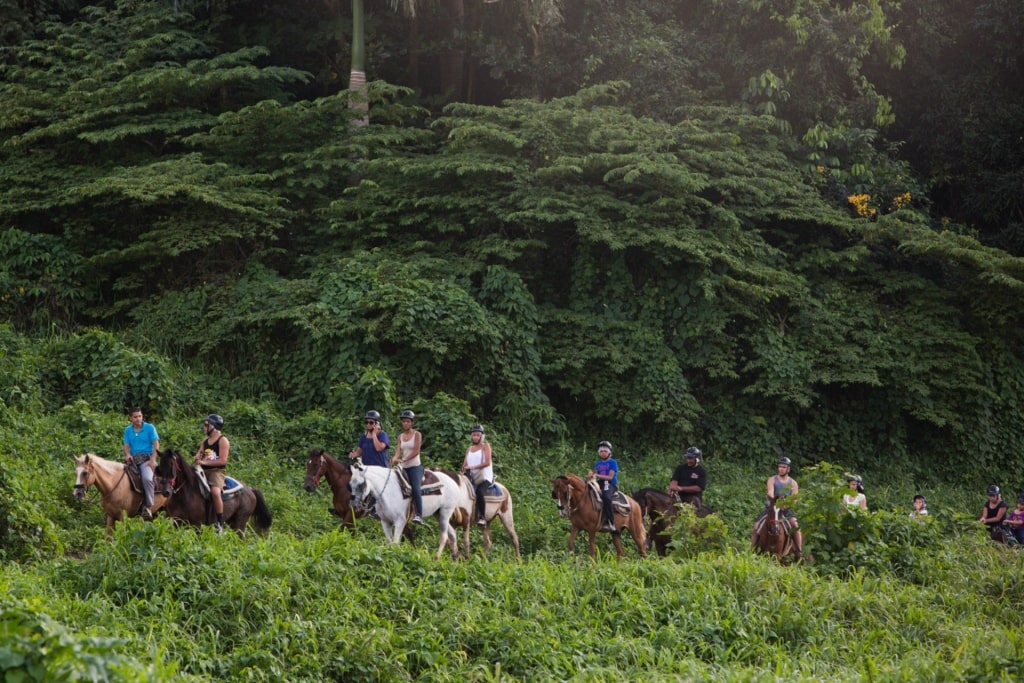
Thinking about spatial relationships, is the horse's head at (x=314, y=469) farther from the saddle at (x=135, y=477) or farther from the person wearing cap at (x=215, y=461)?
the saddle at (x=135, y=477)

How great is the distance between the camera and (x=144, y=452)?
13.0 m

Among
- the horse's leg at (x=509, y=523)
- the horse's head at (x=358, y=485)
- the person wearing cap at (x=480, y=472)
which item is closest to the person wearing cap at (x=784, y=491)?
the horse's leg at (x=509, y=523)

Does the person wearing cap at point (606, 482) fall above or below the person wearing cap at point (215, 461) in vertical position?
below

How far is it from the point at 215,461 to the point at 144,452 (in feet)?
2.88

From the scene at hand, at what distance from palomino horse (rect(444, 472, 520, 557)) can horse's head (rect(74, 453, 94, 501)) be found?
4312 mm

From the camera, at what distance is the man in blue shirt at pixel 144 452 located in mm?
12742

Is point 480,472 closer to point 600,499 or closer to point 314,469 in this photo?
point 600,499

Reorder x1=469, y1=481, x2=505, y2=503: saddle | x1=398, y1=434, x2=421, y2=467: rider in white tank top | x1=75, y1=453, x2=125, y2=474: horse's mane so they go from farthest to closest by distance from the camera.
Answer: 1. x1=469, y1=481, x2=505, y2=503: saddle
2. x1=398, y1=434, x2=421, y2=467: rider in white tank top
3. x1=75, y1=453, x2=125, y2=474: horse's mane

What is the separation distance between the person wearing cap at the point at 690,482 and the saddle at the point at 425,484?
3.56 m

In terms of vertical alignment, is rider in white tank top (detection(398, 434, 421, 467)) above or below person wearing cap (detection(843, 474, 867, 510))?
above

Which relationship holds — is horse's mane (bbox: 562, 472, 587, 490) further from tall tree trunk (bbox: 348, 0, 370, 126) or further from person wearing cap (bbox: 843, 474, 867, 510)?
tall tree trunk (bbox: 348, 0, 370, 126)

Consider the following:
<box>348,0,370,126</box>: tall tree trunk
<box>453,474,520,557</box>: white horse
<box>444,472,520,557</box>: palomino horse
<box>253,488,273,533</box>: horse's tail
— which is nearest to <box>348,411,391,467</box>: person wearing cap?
<box>444,472,520,557</box>: palomino horse

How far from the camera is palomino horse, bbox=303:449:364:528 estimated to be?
13250 mm

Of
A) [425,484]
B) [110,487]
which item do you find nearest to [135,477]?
[110,487]
